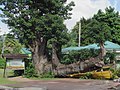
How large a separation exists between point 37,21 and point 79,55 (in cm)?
512

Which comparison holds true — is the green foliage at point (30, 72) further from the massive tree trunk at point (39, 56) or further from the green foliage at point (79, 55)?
the green foliage at point (79, 55)

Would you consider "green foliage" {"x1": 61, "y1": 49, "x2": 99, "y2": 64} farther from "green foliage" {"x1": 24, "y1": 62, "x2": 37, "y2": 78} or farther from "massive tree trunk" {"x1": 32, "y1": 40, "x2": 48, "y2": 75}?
"green foliage" {"x1": 24, "y1": 62, "x2": 37, "y2": 78}

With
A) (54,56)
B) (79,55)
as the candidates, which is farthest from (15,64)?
(79,55)

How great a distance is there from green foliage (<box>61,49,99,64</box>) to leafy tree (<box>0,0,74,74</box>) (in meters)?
→ 2.15

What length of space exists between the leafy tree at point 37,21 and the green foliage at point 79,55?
2.15 meters

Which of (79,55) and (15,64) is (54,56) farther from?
(15,64)

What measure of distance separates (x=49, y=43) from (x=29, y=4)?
3983mm

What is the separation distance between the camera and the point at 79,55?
27406mm

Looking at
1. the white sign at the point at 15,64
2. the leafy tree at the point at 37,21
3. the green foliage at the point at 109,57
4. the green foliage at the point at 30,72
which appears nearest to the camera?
→ the leafy tree at the point at 37,21

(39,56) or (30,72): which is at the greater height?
(39,56)

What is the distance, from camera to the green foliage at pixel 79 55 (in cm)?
2686

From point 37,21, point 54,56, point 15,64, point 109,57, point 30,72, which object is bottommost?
point 30,72

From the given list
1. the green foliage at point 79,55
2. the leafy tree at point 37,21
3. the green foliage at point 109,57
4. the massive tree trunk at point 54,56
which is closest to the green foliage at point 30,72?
the leafy tree at point 37,21

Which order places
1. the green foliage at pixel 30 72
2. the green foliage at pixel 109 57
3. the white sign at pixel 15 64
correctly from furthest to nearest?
the white sign at pixel 15 64 → the green foliage at pixel 30 72 → the green foliage at pixel 109 57
